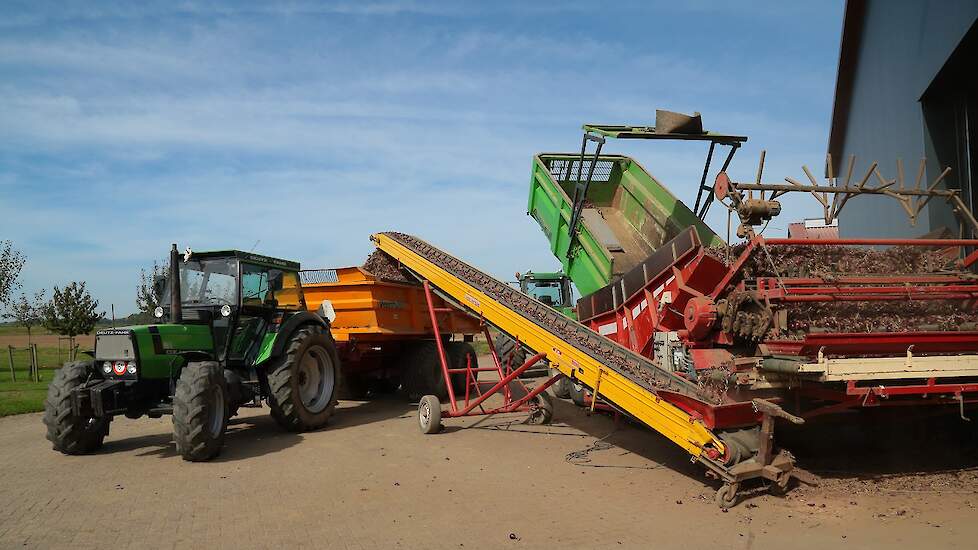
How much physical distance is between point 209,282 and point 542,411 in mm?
4411

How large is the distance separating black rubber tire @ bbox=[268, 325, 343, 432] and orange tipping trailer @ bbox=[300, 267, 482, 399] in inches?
41.6

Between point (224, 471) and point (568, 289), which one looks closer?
point (224, 471)

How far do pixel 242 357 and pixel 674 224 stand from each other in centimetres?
563

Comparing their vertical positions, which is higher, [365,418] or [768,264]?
[768,264]

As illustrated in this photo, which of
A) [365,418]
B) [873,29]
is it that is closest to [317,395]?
[365,418]

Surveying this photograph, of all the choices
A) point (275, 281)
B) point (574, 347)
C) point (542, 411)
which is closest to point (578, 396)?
point (542, 411)

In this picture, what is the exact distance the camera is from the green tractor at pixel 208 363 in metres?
6.77

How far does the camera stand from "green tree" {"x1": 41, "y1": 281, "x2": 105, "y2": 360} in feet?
64.6

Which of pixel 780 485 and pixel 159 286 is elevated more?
pixel 159 286

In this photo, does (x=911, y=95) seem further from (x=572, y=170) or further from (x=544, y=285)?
(x=544, y=285)

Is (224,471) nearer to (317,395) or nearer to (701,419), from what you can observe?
(317,395)

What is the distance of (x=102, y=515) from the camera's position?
5156 mm

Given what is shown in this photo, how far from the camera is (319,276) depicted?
10.5 meters

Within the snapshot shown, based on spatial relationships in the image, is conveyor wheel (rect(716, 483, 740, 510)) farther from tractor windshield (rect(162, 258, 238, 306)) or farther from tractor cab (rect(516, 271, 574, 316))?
tractor cab (rect(516, 271, 574, 316))
